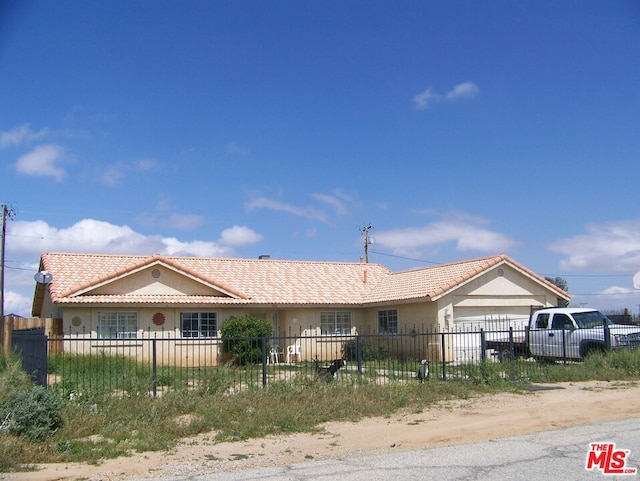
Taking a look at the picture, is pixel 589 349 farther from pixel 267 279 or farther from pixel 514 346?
pixel 267 279

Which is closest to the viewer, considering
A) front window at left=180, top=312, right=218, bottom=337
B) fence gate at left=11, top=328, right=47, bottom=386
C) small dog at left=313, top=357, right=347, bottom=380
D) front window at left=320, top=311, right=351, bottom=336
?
fence gate at left=11, top=328, right=47, bottom=386

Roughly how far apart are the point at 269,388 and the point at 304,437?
2632 mm

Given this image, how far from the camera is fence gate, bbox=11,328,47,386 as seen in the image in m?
13.5

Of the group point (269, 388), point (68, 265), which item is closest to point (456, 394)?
point (269, 388)

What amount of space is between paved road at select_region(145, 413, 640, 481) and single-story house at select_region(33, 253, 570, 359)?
13.5m

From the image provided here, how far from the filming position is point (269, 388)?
43.4 ft

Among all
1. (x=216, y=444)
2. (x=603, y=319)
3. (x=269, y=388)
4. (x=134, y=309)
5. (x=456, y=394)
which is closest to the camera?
(x=216, y=444)

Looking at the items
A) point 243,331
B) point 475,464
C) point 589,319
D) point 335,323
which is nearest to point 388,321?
point 335,323

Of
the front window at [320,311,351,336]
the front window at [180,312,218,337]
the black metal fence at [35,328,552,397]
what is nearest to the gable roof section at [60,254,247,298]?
the front window at [180,312,218,337]

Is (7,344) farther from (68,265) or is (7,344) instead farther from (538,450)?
(538,450)

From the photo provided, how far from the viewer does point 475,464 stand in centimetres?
851

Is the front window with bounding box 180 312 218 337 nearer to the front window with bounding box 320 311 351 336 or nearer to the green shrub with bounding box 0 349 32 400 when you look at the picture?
the front window with bounding box 320 311 351 336

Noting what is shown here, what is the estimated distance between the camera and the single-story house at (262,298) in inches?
950

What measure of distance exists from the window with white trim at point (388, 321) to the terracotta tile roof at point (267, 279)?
71 centimetres
